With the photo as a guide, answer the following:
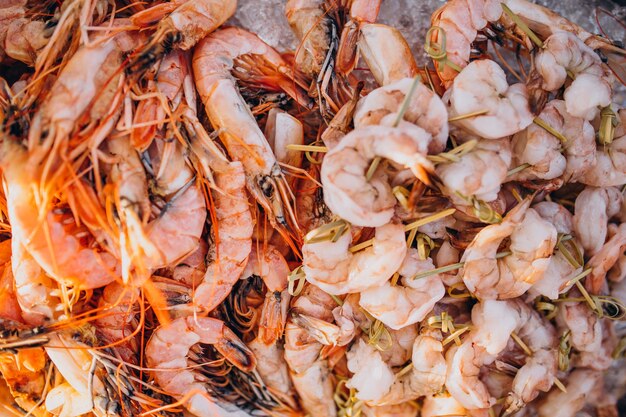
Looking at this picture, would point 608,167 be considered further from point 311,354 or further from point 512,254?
point 311,354

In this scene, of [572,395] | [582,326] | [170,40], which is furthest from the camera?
[572,395]

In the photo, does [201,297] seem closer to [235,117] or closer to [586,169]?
[235,117]

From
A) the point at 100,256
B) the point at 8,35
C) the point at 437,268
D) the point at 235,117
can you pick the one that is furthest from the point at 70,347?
the point at 437,268

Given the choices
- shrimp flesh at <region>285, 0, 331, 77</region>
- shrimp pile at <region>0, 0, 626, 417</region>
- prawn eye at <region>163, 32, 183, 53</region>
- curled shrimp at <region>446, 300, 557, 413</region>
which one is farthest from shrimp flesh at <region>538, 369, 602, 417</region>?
prawn eye at <region>163, 32, 183, 53</region>

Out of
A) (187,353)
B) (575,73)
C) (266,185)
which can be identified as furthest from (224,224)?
(575,73)

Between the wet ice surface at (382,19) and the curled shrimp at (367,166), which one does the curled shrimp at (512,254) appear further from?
the wet ice surface at (382,19)

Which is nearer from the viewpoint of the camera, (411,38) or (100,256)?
(100,256)

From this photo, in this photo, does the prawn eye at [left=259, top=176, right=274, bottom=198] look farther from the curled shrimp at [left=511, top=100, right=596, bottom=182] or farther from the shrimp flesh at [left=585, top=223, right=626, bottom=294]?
the shrimp flesh at [left=585, top=223, right=626, bottom=294]
